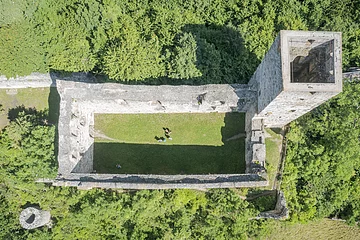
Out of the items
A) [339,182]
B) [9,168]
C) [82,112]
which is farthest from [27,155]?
[339,182]

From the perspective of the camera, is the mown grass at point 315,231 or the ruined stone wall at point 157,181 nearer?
the ruined stone wall at point 157,181

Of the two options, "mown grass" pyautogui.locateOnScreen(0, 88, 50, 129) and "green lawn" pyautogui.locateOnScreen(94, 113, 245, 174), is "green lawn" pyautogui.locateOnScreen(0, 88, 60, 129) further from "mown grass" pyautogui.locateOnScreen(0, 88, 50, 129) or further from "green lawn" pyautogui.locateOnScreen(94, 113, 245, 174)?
"green lawn" pyautogui.locateOnScreen(94, 113, 245, 174)

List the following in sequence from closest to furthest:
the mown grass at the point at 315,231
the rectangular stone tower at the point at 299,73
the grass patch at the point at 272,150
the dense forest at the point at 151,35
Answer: the rectangular stone tower at the point at 299,73
the dense forest at the point at 151,35
the grass patch at the point at 272,150
the mown grass at the point at 315,231

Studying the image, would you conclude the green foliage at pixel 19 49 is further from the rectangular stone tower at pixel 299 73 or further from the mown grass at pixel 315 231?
the mown grass at pixel 315 231

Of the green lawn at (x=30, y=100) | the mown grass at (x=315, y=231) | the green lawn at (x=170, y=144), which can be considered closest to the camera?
the green lawn at (x=170, y=144)

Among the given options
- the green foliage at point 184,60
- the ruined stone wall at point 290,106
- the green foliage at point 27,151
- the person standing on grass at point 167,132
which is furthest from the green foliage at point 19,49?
the ruined stone wall at point 290,106

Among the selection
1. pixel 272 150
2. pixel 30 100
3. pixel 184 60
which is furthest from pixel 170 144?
pixel 30 100

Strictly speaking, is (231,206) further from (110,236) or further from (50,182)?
(50,182)
